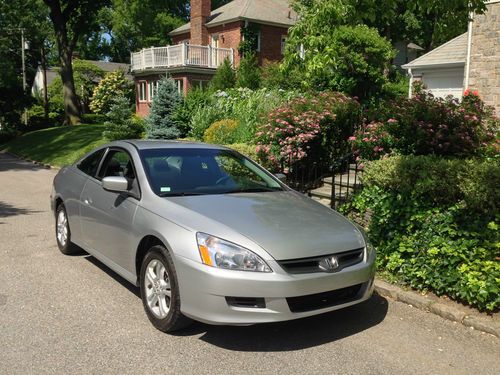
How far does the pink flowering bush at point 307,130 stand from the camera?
9227 millimetres

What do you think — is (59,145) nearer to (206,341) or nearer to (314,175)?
(314,175)

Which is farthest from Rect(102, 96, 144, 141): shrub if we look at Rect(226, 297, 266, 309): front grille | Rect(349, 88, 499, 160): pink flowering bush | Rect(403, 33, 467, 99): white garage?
Rect(226, 297, 266, 309): front grille

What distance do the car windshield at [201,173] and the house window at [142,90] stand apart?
29997 millimetres

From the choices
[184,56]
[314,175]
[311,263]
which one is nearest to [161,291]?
[311,263]

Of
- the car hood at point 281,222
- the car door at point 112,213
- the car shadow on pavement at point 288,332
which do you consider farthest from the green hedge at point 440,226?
the car door at point 112,213

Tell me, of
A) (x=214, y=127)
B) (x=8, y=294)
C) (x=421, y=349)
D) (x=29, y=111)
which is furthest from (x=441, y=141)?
(x=29, y=111)

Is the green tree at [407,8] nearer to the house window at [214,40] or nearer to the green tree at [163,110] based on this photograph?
the green tree at [163,110]

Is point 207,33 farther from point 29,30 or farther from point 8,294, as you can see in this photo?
point 8,294

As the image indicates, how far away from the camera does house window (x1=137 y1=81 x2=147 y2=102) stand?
34.3 metres

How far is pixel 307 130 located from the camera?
9250 millimetres

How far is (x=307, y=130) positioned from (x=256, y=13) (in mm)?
25662

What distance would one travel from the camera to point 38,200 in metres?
11.4

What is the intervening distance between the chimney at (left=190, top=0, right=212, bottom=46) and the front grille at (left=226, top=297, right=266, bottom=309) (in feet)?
107

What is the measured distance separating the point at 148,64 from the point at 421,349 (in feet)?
101
